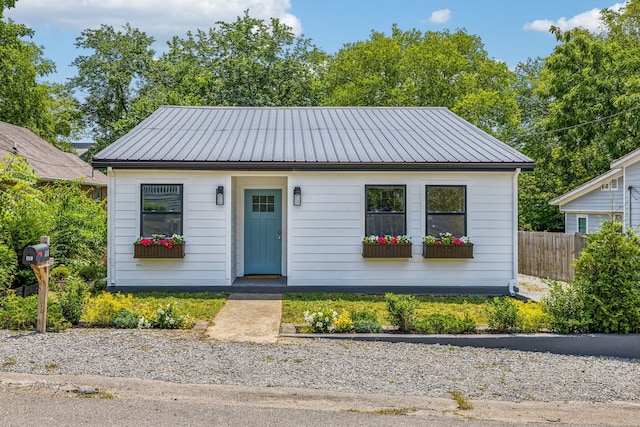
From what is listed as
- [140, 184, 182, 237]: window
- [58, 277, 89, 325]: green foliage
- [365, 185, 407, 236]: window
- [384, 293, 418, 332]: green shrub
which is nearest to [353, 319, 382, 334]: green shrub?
[384, 293, 418, 332]: green shrub

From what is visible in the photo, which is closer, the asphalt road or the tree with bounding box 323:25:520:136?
the asphalt road

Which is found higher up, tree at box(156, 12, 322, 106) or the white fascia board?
tree at box(156, 12, 322, 106)

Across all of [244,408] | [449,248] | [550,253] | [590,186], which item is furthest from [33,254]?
[590,186]

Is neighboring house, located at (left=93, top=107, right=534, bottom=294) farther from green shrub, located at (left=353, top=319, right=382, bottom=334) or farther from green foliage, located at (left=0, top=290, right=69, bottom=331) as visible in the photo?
green shrub, located at (left=353, top=319, right=382, bottom=334)

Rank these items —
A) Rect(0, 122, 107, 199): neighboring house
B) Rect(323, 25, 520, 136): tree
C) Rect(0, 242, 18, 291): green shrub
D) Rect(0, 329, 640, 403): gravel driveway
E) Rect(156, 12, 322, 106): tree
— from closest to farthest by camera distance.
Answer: Rect(0, 329, 640, 403): gravel driveway → Rect(0, 242, 18, 291): green shrub → Rect(0, 122, 107, 199): neighboring house → Rect(156, 12, 322, 106): tree → Rect(323, 25, 520, 136): tree

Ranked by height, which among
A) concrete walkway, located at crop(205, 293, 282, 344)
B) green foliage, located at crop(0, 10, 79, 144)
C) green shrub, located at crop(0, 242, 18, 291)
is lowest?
concrete walkway, located at crop(205, 293, 282, 344)

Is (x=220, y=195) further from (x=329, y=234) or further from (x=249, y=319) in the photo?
(x=249, y=319)

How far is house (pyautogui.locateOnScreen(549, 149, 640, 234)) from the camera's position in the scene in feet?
48.5

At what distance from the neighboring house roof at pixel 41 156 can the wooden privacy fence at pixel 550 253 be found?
14.3 metres

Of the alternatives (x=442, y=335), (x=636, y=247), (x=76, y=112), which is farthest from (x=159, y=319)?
(x=76, y=112)

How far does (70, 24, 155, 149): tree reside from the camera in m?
30.7

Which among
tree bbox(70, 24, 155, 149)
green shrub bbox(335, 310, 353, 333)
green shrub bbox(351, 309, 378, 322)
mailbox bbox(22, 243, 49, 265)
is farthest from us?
tree bbox(70, 24, 155, 149)

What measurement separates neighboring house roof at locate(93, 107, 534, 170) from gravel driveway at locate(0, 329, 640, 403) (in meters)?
4.31

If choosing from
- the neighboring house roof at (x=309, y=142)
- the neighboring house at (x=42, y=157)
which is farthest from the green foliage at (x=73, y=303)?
the neighboring house at (x=42, y=157)
